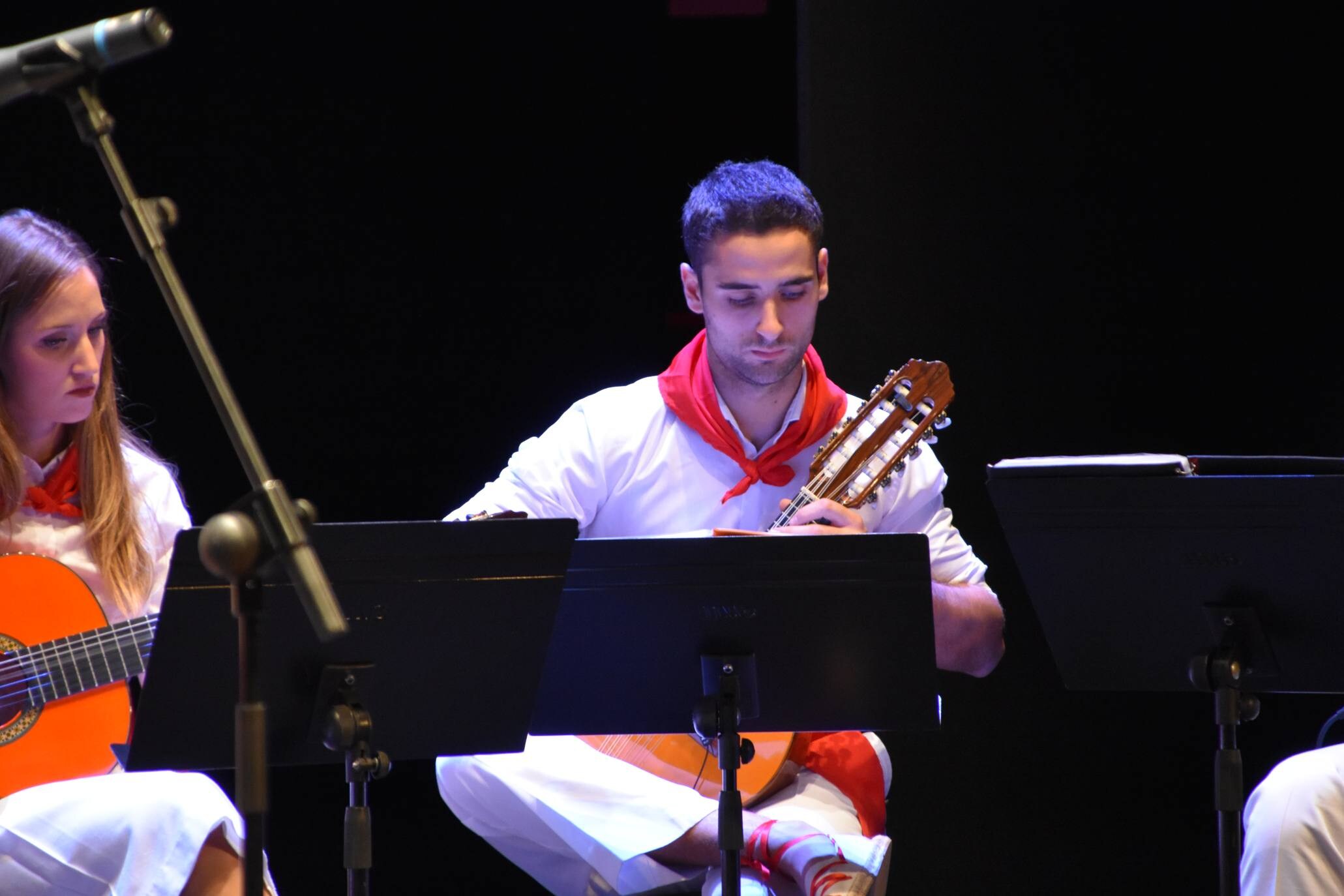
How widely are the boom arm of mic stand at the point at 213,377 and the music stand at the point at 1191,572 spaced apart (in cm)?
123

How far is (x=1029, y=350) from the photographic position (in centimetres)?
414

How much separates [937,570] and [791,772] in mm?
626

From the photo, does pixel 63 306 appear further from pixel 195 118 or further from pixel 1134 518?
pixel 1134 518

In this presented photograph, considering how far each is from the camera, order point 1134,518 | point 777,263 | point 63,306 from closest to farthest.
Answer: point 1134,518 → point 63,306 → point 777,263

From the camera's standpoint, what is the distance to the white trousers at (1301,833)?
2.50 m

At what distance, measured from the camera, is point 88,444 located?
3047 mm

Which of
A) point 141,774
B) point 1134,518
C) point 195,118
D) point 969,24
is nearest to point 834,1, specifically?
point 969,24

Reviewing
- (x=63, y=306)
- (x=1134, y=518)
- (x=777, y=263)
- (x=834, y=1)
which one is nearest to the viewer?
(x=1134, y=518)

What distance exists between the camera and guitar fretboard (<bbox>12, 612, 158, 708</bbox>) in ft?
9.30

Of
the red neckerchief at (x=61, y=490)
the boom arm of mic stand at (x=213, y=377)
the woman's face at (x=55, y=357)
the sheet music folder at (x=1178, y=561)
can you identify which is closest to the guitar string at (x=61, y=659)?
the red neckerchief at (x=61, y=490)

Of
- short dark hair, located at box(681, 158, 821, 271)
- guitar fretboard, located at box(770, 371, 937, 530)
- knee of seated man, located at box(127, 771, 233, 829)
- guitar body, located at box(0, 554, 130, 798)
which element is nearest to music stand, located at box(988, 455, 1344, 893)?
guitar fretboard, located at box(770, 371, 937, 530)

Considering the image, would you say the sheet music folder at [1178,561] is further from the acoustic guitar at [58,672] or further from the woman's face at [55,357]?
the woman's face at [55,357]

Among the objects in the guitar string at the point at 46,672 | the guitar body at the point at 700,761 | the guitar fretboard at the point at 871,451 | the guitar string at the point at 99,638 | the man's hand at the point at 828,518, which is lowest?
the guitar body at the point at 700,761

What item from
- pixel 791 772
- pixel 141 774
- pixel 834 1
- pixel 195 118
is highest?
pixel 834 1
